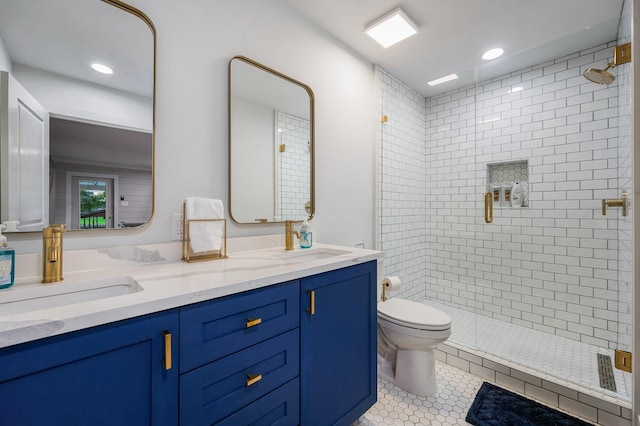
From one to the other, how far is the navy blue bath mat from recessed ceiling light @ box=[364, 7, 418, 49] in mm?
2573

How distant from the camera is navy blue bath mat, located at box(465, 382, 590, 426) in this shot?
162cm

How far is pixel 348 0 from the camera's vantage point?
181 centimetres

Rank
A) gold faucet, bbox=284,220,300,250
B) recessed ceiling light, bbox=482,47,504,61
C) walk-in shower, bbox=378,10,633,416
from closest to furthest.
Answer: gold faucet, bbox=284,220,300,250
walk-in shower, bbox=378,10,633,416
recessed ceiling light, bbox=482,47,504,61

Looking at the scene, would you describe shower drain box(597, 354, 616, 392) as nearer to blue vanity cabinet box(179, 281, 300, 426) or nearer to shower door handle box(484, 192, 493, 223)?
shower door handle box(484, 192, 493, 223)

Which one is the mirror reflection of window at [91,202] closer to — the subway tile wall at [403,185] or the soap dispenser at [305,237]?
the soap dispenser at [305,237]

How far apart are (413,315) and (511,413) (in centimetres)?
75

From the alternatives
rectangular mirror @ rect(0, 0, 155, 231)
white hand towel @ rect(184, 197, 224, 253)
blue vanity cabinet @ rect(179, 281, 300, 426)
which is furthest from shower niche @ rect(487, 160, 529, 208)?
rectangular mirror @ rect(0, 0, 155, 231)

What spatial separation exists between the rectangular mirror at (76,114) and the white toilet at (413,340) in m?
1.60

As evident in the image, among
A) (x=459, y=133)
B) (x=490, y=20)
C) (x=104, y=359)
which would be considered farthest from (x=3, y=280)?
(x=459, y=133)

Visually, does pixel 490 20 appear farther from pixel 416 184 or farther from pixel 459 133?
pixel 416 184

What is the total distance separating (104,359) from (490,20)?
2.81m

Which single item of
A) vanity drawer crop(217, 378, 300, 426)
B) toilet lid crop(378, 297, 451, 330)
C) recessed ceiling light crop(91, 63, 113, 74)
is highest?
recessed ceiling light crop(91, 63, 113, 74)

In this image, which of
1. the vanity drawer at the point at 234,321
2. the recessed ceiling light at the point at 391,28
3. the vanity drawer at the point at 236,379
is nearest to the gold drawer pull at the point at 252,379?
the vanity drawer at the point at 236,379

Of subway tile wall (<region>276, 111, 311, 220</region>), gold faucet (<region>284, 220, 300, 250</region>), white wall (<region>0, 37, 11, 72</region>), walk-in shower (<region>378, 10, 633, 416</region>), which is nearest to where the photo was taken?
white wall (<region>0, 37, 11, 72</region>)
